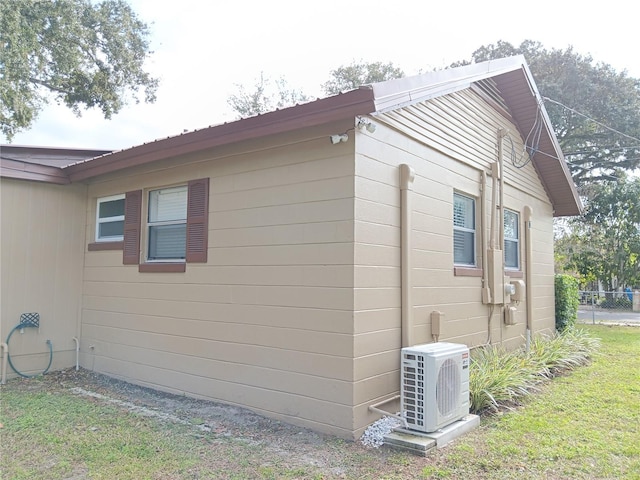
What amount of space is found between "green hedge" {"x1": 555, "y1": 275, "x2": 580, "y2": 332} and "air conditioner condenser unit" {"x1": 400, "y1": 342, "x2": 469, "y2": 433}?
22.6 feet

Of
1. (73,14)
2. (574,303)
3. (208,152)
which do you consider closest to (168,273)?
(208,152)

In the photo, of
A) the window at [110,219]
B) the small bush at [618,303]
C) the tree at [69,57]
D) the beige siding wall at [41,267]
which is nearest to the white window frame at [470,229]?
the window at [110,219]

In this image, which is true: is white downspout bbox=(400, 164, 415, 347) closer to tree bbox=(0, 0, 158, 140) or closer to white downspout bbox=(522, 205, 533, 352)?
white downspout bbox=(522, 205, 533, 352)

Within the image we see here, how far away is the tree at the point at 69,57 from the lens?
13164mm

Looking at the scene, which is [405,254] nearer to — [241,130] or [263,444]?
[241,130]

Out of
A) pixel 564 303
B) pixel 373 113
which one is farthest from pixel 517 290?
pixel 373 113

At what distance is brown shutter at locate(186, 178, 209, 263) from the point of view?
5.46 meters

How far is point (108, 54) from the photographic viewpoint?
667 inches

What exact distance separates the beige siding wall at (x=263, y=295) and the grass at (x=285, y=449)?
1.59 ft

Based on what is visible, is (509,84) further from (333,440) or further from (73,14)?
(73,14)

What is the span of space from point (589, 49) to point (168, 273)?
67.9 feet

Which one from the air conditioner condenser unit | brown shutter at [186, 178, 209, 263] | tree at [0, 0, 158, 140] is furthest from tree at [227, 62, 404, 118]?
the air conditioner condenser unit

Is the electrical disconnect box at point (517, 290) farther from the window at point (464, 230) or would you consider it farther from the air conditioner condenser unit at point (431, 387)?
the air conditioner condenser unit at point (431, 387)

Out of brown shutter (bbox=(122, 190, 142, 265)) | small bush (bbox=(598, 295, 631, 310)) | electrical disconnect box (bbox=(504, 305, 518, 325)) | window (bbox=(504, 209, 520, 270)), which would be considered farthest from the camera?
small bush (bbox=(598, 295, 631, 310))
